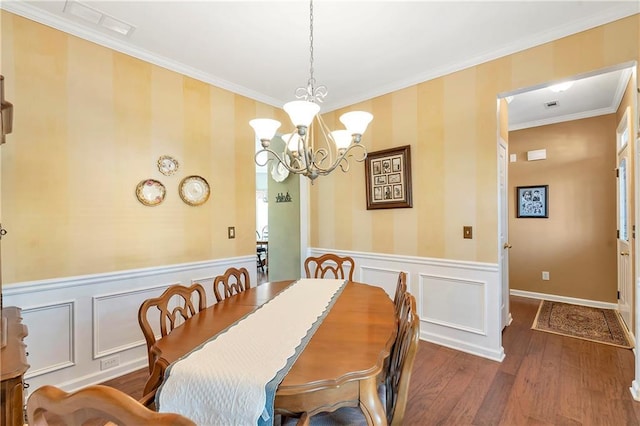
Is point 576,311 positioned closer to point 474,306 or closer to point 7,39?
point 474,306

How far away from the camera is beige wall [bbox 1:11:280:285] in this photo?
1.94 meters

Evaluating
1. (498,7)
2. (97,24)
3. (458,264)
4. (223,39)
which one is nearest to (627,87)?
(498,7)

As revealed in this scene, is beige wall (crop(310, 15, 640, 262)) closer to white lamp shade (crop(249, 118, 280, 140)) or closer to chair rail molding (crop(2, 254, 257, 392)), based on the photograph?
white lamp shade (crop(249, 118, 280, 140))

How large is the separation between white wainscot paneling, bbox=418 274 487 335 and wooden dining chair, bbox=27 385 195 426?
2720mm

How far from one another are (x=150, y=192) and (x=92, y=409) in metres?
2.22

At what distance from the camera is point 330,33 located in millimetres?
2225

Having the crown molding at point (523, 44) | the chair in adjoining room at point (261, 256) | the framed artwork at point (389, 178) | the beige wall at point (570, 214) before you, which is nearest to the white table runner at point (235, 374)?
the framed artwork at point (389, 178)

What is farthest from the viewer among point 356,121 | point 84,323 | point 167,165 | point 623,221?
point 623,221

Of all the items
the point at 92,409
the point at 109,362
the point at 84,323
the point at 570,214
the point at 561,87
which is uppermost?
the point at 561,87

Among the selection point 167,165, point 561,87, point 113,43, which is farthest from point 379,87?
point 113,43

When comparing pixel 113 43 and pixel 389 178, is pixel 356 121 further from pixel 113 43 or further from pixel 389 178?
Result: pixel 113 43

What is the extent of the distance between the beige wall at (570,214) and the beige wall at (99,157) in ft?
14.1

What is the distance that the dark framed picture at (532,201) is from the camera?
4.25 metres

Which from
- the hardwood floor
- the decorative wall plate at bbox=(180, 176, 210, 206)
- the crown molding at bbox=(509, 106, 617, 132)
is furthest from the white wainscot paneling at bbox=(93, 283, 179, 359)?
the crown molding at bbox=(509, 106, 617, 132)
